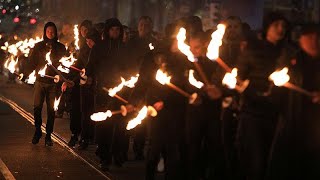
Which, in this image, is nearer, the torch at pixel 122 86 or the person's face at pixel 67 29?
the torch at pixel 122 86

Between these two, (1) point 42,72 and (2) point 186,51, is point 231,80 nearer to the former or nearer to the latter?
(2) point 186,51

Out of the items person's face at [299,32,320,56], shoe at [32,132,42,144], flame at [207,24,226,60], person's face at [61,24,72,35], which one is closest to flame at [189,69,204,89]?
flame at [207,24,226,60]

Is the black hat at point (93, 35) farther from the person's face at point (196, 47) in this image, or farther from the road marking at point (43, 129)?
the person's face at point (196, 47)

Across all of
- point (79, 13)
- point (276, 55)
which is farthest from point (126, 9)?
point (276, 55)

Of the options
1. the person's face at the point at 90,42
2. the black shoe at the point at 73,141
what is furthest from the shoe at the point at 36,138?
the person's face at the point at 90,42

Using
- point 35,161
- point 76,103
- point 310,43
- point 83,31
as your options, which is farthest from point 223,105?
point 83,31

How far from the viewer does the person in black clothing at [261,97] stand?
9.12 meters

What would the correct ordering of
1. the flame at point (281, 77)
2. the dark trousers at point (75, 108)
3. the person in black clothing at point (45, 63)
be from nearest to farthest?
the flame at point (281, 77)
the person in black clothing at point (45, 63)
the dark trousers at point (75, 108)

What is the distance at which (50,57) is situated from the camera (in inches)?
577

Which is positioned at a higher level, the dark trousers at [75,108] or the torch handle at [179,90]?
the dark trousers at [75,108]

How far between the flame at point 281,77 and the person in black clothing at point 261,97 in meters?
0.35

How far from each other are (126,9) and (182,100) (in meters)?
28.5

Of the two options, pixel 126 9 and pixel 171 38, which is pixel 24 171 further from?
pixel 126 9

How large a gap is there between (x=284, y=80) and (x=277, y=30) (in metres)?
0.80
